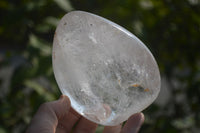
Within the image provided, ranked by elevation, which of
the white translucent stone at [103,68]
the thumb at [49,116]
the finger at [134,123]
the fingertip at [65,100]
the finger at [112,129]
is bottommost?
the finger at [112,129]

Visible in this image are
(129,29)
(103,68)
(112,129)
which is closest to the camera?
(103,68)

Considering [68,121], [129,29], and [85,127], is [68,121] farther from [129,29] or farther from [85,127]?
[129,29]

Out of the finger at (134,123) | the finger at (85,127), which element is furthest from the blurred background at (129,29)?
the finger at (134,123)

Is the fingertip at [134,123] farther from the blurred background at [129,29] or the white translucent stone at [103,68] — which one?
the blurred background at [129,29]

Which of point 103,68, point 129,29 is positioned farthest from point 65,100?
point 129,29

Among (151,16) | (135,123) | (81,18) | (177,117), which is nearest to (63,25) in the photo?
(81,18)

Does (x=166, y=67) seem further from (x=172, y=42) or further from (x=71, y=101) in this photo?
(x=71, y=101)
